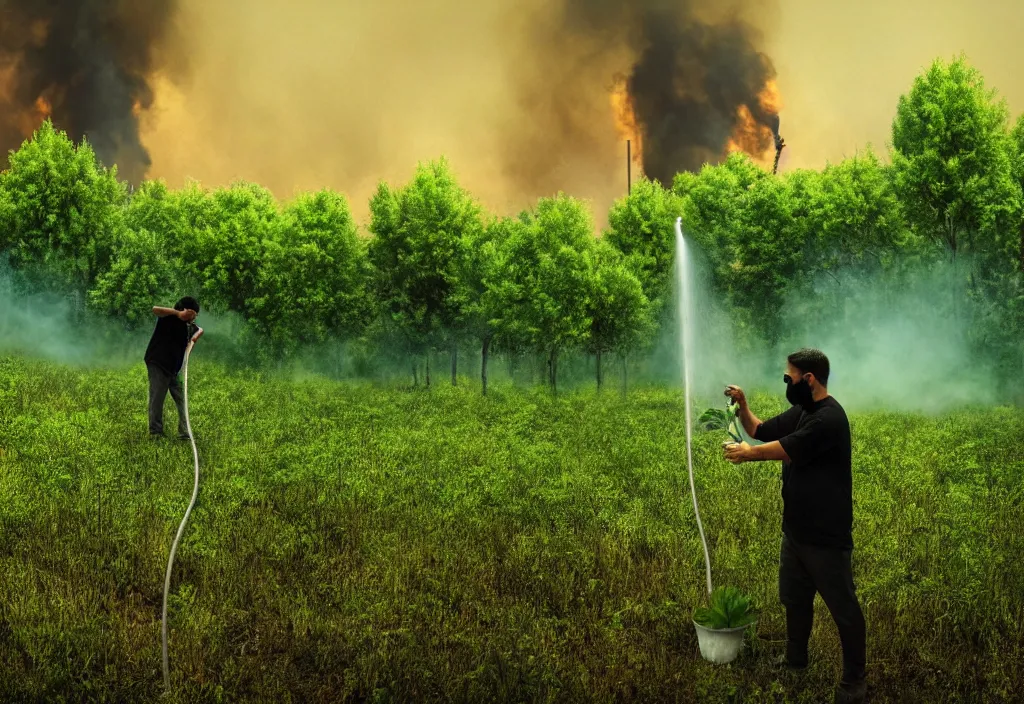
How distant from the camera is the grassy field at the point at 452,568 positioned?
6676mm

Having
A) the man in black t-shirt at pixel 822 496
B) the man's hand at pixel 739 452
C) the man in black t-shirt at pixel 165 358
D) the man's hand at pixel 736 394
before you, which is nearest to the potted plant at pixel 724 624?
the man in black t-shirt at pixel 822 496

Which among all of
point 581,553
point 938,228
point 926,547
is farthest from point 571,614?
point 938,228

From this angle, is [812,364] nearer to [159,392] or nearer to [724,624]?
[724,624]

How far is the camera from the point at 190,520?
1073 centimetres

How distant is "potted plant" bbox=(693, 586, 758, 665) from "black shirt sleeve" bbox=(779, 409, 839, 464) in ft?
4.64

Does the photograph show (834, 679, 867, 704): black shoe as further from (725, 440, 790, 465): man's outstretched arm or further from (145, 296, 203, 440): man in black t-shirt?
(145, 296, 203, 440): man in black t-shirt

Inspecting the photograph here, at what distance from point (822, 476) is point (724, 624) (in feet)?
5.10

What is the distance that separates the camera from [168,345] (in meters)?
14.4

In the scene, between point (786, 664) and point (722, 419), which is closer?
point (786, 664)

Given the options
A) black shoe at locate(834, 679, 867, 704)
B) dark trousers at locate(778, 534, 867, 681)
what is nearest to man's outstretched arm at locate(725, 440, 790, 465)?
dark trousers at locate(778, 534, 867, 681)

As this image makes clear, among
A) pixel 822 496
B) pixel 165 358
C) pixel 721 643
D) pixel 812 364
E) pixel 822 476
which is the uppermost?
pixel 165 358

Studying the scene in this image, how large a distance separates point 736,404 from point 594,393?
87.3ft

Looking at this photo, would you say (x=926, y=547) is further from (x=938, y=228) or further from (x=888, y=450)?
(x=938, y=228)

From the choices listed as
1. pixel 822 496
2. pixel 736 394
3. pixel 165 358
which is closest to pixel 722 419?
pixel 736 394
